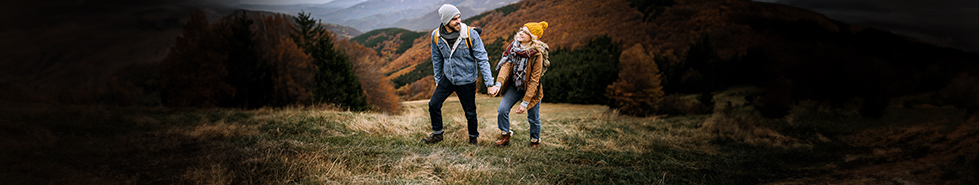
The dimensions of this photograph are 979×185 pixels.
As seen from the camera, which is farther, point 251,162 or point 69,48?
point 69,48

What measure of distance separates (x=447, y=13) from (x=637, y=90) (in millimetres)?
19031

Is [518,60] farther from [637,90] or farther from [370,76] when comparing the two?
[370,76]

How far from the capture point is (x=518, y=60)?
4.16 meters

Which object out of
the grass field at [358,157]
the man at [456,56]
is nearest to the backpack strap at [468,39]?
the man at [456,56]

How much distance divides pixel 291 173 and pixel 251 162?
47 cm

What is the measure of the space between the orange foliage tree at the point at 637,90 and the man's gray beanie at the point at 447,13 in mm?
17399

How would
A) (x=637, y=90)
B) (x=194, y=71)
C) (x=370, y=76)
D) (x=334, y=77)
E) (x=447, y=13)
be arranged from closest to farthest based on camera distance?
(x=447, y=13) → (x=194, y=71) → (x=637, y=90) → (x=334, y=77) → (x=370, y=76)

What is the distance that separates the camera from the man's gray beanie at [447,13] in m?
3.74

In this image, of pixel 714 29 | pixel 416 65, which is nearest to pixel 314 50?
pixel 416 65

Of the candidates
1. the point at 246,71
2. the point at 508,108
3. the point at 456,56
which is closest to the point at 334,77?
the point at 246,71

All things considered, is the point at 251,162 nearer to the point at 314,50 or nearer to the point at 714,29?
the point at 314,50

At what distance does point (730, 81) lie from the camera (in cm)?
2325

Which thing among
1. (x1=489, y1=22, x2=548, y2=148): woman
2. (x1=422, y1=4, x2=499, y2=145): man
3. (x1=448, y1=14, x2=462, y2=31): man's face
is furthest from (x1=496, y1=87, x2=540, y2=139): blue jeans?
(x1=448, y1=14, x2=462, y2=31): man's face

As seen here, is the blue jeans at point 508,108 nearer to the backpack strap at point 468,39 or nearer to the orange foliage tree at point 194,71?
the backpack strap at point 468,39
